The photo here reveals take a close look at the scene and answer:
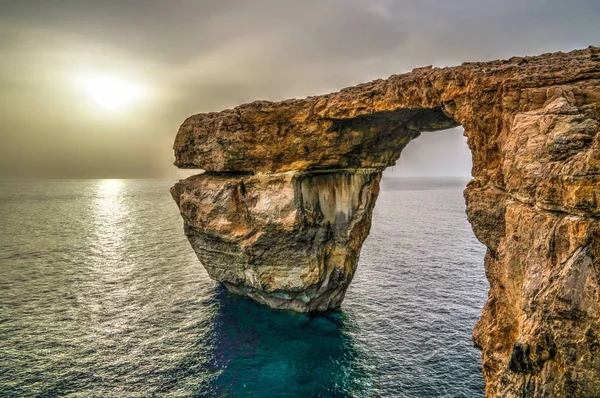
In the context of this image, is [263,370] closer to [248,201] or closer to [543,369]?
[248,201]

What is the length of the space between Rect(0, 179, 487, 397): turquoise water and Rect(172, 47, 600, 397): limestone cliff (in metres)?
4.19

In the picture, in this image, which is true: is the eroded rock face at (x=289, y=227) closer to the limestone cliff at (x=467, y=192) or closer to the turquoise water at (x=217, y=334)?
the limestone cliff at (x=467, y=192)

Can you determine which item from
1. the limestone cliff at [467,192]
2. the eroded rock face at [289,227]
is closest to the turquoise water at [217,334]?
the eroded rock face at [289,227]

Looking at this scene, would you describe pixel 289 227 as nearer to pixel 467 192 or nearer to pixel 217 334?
pixel 217 334

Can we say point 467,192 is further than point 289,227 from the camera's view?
No

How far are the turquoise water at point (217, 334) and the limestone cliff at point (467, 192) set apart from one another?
4194 millimetres

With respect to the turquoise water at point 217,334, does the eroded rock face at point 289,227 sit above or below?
above

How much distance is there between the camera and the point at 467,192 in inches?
665

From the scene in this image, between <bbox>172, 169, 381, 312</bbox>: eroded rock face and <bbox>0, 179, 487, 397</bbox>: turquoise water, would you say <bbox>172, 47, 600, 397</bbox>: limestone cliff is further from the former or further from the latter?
<bbox>0, 179, 487, 397</bbox>: turquoise water

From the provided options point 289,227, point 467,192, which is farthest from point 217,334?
point 467,192

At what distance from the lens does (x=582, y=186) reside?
10.2 m

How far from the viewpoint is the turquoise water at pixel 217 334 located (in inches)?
824

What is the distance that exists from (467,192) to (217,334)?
2179 centimetres

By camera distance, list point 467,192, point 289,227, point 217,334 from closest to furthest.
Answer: point 467,192
point 217,334
point 289,227
